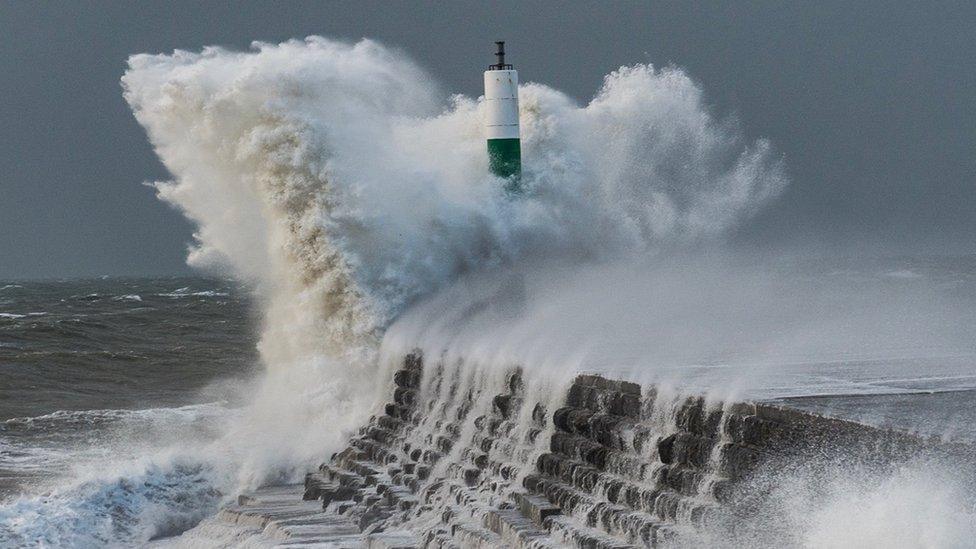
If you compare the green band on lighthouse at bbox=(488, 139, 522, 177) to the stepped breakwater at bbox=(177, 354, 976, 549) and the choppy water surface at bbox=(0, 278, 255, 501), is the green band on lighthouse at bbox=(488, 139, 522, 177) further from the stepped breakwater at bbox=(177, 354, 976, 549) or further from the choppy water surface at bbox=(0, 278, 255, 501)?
the choppy water surface at bbox=(0, 278, 255, 501)

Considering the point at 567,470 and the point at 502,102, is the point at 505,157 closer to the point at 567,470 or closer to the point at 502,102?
the point at 502,102

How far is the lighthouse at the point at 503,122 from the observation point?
21.2m

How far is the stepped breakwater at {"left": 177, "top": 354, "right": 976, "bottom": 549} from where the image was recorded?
32.2ft

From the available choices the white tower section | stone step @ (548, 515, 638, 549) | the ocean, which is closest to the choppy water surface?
the ocean

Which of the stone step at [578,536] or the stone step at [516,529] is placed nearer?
the stone step at [578,536]

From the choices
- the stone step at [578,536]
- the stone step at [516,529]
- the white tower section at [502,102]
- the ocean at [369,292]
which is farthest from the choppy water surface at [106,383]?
the stone step at [578,536]

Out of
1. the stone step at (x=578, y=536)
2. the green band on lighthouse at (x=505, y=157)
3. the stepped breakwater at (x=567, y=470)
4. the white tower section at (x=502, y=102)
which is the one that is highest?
the white tower section at (x=502, y=102)

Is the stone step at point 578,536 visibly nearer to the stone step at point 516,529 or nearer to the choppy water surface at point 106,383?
the stone step at point 516,529

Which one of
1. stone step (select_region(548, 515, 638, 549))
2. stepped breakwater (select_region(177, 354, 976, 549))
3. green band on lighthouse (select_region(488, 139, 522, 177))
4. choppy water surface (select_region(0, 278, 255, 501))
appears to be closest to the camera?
stepped breakwater (select_region(177, 354, 976, 549))

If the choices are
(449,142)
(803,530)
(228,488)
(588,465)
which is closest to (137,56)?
(449,142)

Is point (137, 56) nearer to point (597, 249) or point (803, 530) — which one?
point (597, 249)

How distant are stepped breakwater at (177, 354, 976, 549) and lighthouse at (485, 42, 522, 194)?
443 cm

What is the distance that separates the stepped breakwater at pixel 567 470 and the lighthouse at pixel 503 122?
4426 mm

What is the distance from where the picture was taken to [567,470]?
1254 centimetres
